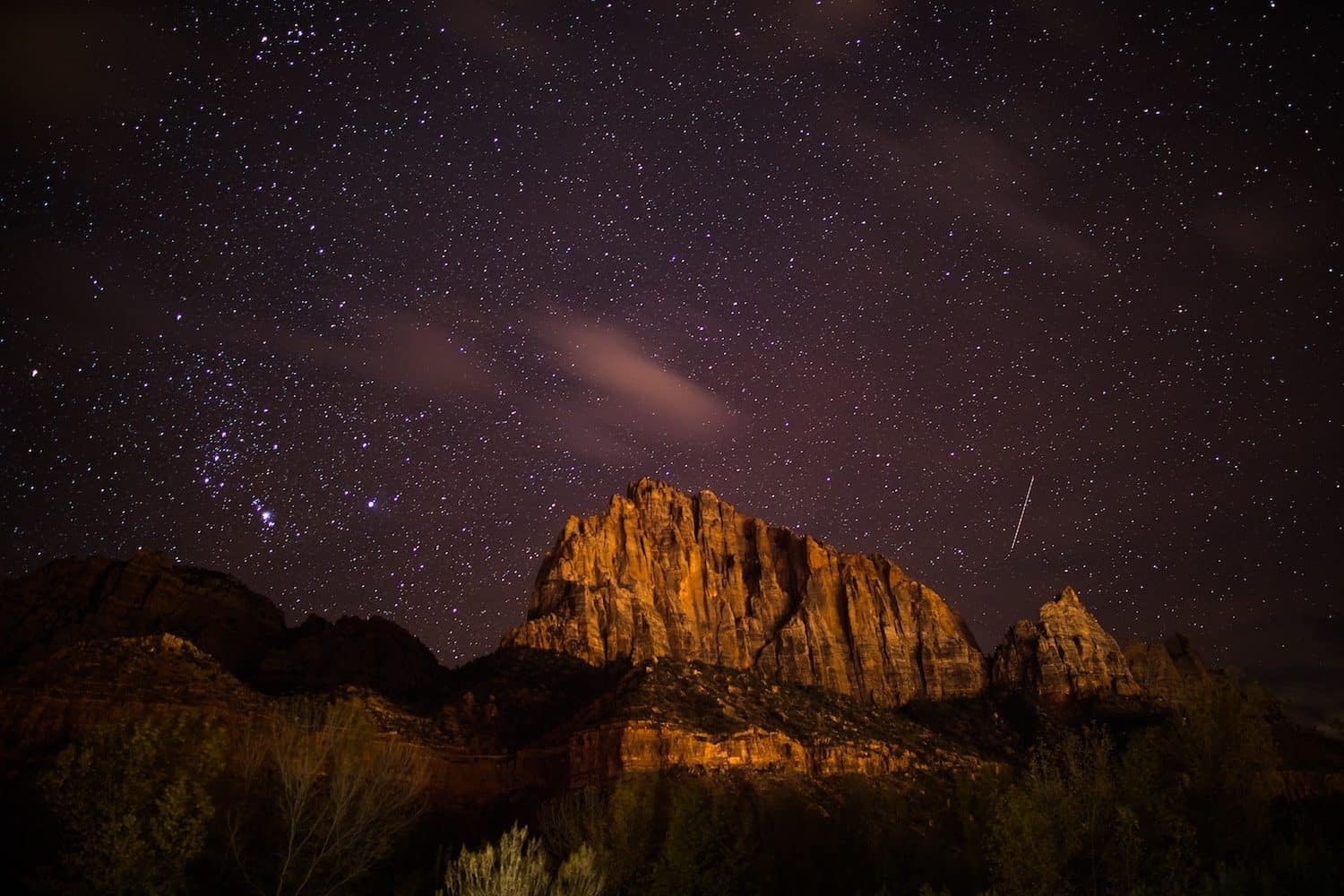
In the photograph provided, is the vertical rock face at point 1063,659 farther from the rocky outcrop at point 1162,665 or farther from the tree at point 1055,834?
the tree at point 1055,834

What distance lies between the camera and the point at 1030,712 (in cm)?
9725

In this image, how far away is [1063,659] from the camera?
103500 mm

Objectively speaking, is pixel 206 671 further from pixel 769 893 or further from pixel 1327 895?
pixel 1327 895

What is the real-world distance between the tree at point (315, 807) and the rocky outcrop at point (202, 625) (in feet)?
87.3

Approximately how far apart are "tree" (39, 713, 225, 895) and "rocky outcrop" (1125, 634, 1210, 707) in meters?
97.6

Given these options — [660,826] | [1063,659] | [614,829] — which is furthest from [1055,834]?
[1063,659]

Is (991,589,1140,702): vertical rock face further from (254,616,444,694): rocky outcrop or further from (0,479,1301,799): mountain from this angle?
(254,616,444,694): rocky outcrop

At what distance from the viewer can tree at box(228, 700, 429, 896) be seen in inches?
1307

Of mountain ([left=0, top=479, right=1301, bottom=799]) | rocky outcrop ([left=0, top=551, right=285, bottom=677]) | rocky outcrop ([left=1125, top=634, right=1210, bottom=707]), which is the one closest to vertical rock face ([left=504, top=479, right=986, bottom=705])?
mountain ([left=0, top=479, right=1301, bottom=799])

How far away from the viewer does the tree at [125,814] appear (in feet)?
93.5

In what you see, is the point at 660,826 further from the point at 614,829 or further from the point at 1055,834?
the point at 1055,834

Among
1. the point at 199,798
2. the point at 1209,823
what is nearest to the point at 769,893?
the point at 1209,823

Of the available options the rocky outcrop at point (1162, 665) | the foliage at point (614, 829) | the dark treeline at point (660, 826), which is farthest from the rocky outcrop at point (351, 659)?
the rocky outcrop at point (1162, 665)

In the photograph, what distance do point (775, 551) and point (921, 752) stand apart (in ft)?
166
